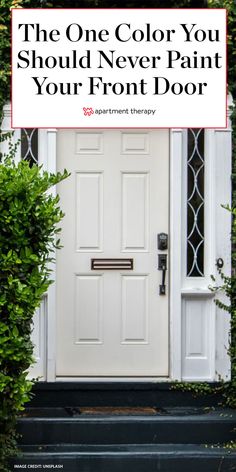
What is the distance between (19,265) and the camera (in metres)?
6.66

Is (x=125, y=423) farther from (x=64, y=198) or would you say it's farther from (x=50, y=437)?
(x=64, y=198)

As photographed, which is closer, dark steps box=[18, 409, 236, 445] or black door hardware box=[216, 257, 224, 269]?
dark steps box=[18, 409, 236, 445]

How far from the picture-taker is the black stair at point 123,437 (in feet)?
24.4

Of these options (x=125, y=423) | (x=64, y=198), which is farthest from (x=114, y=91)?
(x=125, y=423)

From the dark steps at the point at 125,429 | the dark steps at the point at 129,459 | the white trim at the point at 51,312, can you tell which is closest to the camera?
the dark steps at the point at 129,459

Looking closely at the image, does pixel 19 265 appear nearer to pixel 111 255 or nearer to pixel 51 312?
pixel 51 312

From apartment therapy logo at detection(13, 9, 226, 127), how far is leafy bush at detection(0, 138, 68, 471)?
128 cm

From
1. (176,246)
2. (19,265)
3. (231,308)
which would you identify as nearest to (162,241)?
(176,246)

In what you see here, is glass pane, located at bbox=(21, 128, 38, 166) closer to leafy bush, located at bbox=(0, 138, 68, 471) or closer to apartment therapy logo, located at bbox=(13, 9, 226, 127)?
apartment therapy logo, located at bbox=(13, 9, 226, 127)

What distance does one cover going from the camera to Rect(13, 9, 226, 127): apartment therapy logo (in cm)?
780

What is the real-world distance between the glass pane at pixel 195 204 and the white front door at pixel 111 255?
20cm

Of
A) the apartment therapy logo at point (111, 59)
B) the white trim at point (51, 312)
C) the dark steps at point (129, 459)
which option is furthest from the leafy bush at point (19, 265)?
the white trim at point (51, 312)

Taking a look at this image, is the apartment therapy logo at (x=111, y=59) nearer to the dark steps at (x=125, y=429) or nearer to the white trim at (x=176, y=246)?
the white trim at (x=176, y=246)

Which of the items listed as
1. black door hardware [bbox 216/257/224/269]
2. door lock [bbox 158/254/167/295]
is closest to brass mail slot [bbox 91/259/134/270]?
door lock [bbox 158/254/167/295]
